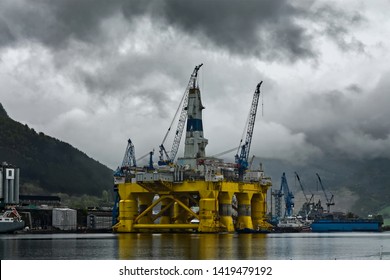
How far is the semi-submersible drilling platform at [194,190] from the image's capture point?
281 ft

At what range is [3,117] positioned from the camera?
588ft

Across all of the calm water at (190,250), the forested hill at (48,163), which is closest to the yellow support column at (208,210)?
the calm water at (190,250)

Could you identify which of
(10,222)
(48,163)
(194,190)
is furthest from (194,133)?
(48,163)

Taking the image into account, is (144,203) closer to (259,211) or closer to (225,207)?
(225,207)

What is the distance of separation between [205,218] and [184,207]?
A: 3529 mm

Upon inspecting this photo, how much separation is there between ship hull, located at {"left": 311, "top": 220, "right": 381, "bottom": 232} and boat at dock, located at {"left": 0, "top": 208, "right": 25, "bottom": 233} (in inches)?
2166

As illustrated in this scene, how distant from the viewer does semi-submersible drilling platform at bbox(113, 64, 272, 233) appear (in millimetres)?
85750

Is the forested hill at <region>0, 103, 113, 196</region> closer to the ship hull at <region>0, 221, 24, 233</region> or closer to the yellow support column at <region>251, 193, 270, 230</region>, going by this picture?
the ship hull at <region>0, 221, 24, 233</region>

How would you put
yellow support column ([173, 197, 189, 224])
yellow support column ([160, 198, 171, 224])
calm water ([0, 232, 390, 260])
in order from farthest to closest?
1. yellow support column ([173, 197, 189, 224])
2. yellow support column ([160, 198, 171, 224])
3. calm water ([0, 232, 390, 260])

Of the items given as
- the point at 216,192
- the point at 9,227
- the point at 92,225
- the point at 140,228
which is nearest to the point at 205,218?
the point at 216,192

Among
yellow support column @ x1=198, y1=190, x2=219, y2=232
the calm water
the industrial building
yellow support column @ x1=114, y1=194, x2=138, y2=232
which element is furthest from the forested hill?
the calm water

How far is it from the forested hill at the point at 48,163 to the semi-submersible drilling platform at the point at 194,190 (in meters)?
61.0

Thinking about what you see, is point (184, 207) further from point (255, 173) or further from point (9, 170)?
point (9, 170)
